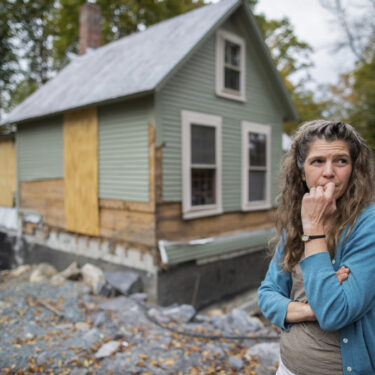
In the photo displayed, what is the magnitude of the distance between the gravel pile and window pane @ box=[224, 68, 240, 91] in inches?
221

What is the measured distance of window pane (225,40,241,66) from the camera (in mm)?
8680

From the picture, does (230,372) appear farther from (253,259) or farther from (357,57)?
(357,57)

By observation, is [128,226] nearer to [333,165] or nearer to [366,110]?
[333,165]

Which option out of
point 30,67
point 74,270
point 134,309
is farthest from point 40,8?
point 134,309

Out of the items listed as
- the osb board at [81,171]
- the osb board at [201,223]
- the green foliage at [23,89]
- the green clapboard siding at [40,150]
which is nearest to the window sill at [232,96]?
the osb board at [201,223]

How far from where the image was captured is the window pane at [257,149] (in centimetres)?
939

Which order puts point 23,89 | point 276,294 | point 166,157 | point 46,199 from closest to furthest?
point 276,294 < point 166,157 < point 46,199 < point 23,89

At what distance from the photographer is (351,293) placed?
56.7 inches

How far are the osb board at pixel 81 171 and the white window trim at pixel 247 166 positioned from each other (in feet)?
12.5

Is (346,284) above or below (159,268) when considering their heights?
above

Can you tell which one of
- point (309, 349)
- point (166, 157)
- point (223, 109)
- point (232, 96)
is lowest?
point (309, 349)

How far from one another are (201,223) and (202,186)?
0.86 meters

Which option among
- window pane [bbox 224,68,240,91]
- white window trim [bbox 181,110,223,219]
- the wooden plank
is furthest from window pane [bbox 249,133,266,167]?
the wooden plank

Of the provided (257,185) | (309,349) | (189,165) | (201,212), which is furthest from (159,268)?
(309,349)
